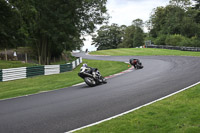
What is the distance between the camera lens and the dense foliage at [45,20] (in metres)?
26.5

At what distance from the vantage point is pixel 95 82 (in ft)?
45.9

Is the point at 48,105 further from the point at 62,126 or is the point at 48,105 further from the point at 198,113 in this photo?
the point at 198,113

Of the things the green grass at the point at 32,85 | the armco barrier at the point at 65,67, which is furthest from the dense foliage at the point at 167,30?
the green grass at the point at 32,85

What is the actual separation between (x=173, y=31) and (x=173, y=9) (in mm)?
10807

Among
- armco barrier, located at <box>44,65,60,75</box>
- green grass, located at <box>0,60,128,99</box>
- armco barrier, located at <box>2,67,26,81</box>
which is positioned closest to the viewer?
green grass, located at <box>0,60,128,99</box>

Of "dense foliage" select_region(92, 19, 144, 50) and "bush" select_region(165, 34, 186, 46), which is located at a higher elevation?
"dense foliage" select_region(92, 19, 144, 50)

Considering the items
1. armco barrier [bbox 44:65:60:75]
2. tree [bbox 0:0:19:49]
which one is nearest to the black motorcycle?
armco barrier [bbox 44:65:60:75]

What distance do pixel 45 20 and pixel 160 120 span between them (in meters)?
25.4

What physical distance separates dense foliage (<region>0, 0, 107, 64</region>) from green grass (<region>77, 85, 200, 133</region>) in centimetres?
2128

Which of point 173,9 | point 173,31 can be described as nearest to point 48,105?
point 173,31

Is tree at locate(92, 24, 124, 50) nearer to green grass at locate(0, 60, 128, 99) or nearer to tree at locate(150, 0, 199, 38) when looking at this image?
tree at locate(150, 0, 199, 38)

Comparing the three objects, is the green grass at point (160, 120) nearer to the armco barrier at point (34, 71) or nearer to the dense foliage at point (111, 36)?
the armco barrier at point (34, 71)

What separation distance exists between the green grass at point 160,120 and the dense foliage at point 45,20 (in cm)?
2128

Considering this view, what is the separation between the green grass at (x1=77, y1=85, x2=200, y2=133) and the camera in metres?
5.59
